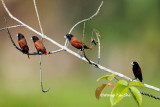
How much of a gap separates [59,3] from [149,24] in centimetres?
304

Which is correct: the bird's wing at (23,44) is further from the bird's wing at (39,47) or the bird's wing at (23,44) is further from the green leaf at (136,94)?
the green leaf at (136,94)

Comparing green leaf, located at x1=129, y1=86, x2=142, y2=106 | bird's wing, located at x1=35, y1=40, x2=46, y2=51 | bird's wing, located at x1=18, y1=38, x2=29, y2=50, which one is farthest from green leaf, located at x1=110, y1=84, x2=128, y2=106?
bird's wing, located at x1=18, y1=38, x2=29, y2=50

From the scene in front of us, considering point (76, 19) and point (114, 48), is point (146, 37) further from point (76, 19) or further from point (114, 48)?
point (76, 19)

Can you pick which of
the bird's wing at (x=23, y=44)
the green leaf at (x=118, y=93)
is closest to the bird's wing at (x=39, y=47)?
the bird's wing at (x=23, y=44)

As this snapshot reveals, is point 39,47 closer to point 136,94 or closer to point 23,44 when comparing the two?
point 23,44

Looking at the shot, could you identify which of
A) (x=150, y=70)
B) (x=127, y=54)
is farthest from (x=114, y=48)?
(x=150, y=70)

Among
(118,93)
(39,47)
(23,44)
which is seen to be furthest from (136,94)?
(23,44)

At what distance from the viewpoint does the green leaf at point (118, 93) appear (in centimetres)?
146

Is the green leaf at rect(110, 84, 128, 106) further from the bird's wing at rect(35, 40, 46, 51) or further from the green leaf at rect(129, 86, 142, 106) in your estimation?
the bird's wing at rect(35, 40, 46, 51)

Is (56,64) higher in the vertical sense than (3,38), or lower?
lower

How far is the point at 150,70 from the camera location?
40.5ft

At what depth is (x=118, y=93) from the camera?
4.90ft

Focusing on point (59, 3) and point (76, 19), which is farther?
point (59, 3)

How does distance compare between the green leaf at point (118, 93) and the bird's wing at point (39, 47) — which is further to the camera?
the bird's wing at point (39, 47)
